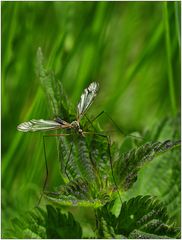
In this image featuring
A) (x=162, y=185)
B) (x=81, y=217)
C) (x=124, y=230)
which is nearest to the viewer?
(x=124, y=230)

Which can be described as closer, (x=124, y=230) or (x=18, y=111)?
(x=124, y=230)

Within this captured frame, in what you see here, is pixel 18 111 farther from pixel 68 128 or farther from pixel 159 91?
pixel 68 128

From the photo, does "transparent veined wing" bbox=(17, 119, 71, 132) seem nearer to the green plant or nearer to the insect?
the insect

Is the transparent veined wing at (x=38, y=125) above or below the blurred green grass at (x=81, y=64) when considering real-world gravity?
below

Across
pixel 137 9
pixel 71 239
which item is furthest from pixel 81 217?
pixel 137 9

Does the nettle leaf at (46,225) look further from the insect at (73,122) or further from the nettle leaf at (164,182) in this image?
the nettle leaf at (164,182)

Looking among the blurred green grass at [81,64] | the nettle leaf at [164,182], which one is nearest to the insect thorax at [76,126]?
the nettle leaf at [164,182]
